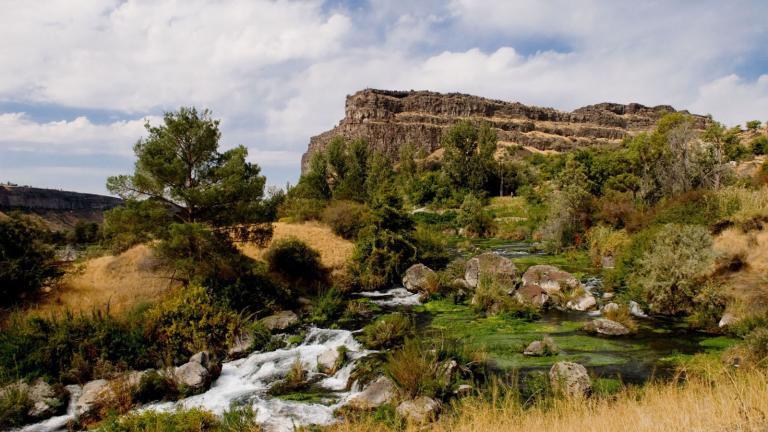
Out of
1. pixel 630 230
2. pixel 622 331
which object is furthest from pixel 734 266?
pixel 630 230

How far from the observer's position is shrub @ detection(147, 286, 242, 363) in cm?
1306

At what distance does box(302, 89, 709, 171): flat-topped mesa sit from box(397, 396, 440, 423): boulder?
11247cm

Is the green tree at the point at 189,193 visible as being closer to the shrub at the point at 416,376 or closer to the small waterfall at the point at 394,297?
the small waterfall at the point at 394,297

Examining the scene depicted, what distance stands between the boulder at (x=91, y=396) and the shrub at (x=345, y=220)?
19.4 meters

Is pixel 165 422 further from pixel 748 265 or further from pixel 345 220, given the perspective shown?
pixel 345 220

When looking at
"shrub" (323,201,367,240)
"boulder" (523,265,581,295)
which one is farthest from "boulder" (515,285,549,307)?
"shrub" (323,201,367,240)

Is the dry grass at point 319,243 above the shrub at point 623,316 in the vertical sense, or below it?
above

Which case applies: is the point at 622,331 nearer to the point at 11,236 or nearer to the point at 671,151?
the point at 11,236

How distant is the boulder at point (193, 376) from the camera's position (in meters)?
10.7

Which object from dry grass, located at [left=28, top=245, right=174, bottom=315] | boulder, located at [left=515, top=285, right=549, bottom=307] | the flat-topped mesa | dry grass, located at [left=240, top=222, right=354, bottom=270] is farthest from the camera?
the flat-topped mesa

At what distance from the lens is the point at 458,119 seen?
12419cm

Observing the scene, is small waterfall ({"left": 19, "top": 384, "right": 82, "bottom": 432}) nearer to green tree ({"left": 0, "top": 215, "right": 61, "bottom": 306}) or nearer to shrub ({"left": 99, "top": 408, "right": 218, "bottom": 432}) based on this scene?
shrub ({"left": 99, "top": 408, "right": 218, "bottom": 432})

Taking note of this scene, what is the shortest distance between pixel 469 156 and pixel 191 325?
53.6m

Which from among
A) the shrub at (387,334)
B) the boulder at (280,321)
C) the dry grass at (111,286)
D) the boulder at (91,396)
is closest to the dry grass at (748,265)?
the shrub at (387,334)
